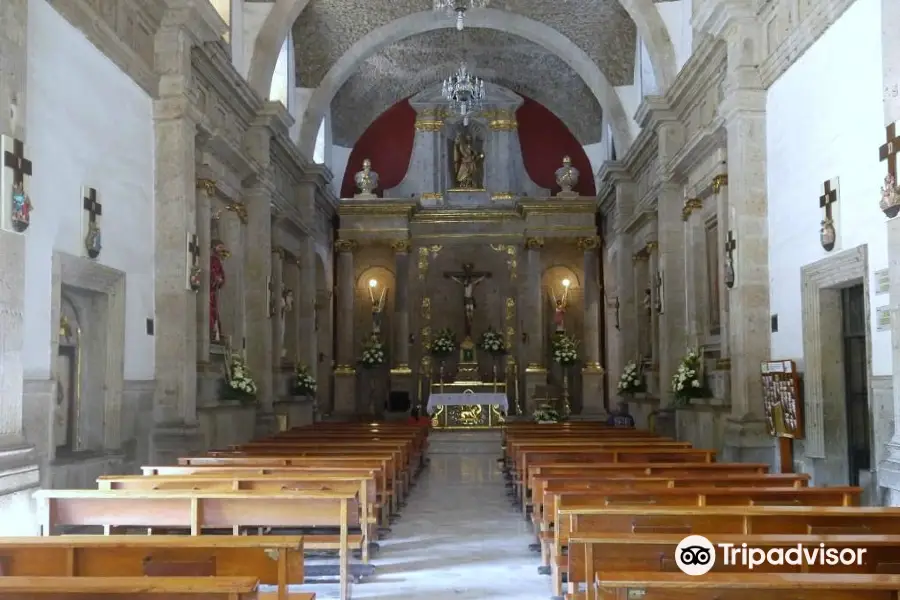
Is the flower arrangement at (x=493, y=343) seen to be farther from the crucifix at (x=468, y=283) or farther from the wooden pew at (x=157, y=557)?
the wooden pew at (x=157, y=557)

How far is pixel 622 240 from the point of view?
2148cm

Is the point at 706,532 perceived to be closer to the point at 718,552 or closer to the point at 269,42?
the point at 718,552

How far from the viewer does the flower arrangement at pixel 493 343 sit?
24609 mm

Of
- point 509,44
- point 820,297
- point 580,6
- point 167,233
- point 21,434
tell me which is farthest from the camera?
point 509,44

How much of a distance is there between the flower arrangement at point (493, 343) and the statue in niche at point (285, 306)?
20.3ft

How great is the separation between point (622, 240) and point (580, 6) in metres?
5.37

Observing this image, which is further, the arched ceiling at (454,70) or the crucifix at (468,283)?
the crucifix at (468,283)

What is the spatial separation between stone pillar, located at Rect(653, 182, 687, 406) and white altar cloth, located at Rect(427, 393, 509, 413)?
214 inches

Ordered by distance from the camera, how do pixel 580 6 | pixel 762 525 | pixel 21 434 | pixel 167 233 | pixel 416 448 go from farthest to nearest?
1. pixel 580 6
2. pixel 416 448
3. pixel 167 233
4. pixel 21 434
5. pixel 762 525

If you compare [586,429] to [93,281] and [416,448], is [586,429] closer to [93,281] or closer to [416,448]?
[416,448]

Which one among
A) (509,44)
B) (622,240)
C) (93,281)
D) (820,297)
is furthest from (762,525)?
(509,44)

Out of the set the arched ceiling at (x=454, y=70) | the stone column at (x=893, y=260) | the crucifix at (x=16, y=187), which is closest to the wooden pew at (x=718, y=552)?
the stone column at (x=893, y=260)

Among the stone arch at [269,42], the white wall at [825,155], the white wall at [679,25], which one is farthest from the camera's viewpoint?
the stone arch at [269,42]

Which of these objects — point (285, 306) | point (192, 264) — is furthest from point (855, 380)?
point (285, 306)
